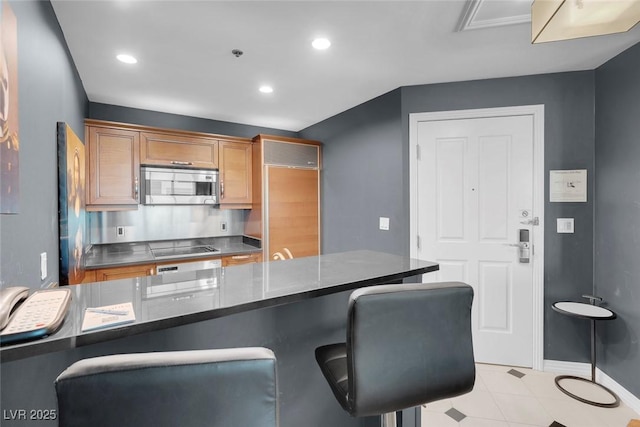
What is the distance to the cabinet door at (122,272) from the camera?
2.75m

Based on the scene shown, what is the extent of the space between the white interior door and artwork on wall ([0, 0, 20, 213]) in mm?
2612

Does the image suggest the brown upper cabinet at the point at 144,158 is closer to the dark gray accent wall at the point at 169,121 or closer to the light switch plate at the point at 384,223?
the dark gray accent wall at the point at 169,121

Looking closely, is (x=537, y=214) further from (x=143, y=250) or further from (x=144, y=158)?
(x=143, y=250)

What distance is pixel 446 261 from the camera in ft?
9.07

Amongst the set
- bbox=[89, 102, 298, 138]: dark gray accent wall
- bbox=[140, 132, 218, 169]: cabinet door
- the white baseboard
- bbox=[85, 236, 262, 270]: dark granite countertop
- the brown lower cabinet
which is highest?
bbox=[89, 102, 298, 138]: dark gray accent wall

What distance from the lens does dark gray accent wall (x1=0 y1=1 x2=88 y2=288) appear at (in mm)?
1162

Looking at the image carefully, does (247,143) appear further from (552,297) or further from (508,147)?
(552,297)

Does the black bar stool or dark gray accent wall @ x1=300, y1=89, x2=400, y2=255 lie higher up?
dark gray accent wall @ x1=300, y1=89, x2=400, y2=255

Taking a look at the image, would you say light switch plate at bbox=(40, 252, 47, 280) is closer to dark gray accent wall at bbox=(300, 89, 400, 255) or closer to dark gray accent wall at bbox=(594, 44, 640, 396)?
dark gray accent wall at bbox=(300, 89, 400, 255)

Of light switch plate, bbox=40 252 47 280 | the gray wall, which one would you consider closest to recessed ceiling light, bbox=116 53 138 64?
light switch plate, bbox=40 252 47 280

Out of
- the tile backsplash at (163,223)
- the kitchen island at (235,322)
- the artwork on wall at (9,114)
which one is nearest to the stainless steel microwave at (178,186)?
the tile backsplash at (163,223)

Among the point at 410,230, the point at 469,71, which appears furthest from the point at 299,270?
the point at 469,71

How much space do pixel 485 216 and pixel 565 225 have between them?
59 cm

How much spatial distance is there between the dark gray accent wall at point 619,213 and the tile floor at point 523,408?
0.96 feet
